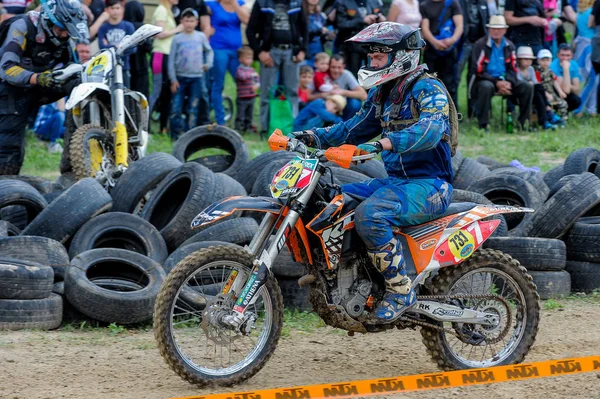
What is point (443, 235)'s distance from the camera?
6578 mm

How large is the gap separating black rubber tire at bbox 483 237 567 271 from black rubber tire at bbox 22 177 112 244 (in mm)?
3304

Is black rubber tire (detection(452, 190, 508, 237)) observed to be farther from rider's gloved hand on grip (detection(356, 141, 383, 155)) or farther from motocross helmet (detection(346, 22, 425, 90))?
rider's gloved hand on grip (detection(356, 141, 383, 155))

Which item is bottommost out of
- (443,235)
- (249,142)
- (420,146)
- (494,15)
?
(249,142)

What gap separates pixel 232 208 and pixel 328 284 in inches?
30.9

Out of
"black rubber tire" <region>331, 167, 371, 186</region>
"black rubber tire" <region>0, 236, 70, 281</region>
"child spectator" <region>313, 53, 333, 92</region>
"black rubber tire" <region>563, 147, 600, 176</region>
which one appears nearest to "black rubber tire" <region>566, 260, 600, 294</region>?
"black rubber tire" <region>563, 147, 600, 176</region>

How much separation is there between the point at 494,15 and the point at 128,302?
11994mm

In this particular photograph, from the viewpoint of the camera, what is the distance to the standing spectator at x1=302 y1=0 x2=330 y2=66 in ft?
55.3

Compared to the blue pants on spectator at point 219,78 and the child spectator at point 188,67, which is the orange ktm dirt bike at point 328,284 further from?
the blue pants on spectator at point 219,78

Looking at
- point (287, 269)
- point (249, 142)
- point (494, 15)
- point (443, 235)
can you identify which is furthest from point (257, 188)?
point (494, 15)

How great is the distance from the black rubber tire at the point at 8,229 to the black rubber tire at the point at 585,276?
15.7ft

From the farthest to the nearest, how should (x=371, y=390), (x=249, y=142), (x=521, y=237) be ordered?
(x=249, y=142)
(x=521, y=237)
(x=371, y=390)

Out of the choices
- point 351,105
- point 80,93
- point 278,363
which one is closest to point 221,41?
point 351,105

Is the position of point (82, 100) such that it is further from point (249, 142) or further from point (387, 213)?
point (387, 213)

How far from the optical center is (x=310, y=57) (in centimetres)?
1722
